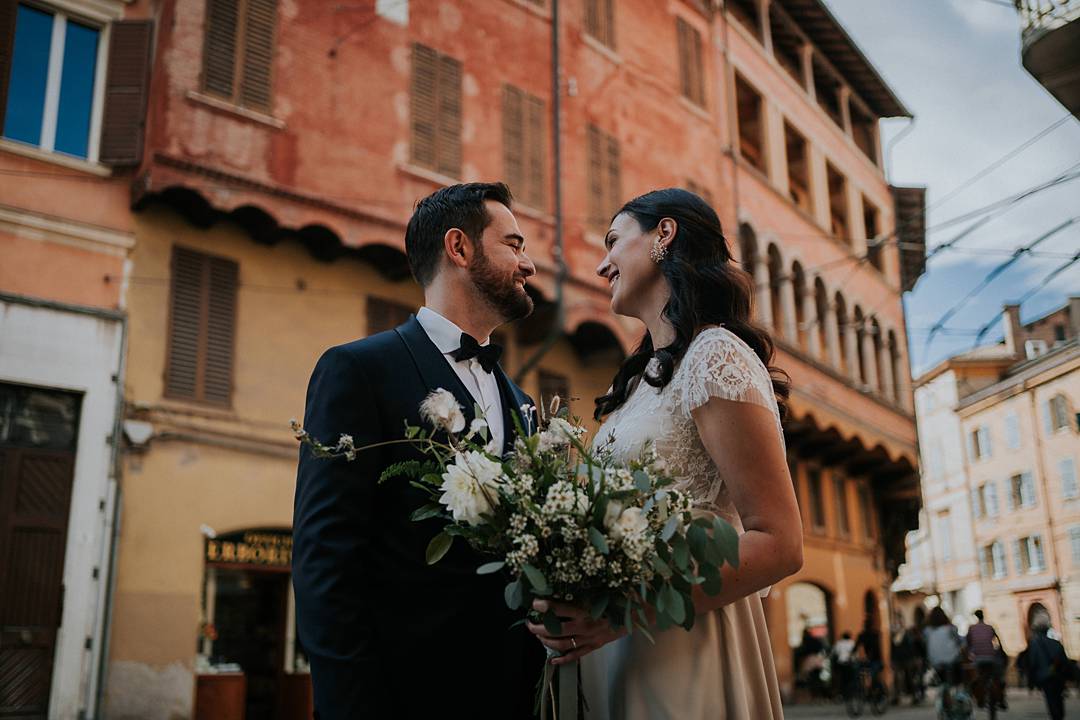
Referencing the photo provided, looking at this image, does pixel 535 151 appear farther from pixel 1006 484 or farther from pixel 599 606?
pixel 1006 484

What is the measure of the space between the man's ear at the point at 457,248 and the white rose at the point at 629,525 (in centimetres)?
121

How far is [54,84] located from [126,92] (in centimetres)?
80

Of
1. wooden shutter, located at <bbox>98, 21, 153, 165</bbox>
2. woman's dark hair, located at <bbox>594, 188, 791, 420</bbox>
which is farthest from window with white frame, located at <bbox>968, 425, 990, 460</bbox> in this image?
woman's dark hair, located at <bbox>594, 188, 791, 420</bbox>

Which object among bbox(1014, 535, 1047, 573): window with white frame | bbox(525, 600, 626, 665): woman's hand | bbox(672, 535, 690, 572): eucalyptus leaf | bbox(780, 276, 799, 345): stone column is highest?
bbox(780, 276, 799, 345): stone column

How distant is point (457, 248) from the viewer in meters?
3.11

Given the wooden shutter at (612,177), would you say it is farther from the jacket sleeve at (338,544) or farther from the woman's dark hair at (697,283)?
the jacket sleeve at (338,544)

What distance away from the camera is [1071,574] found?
4078cm

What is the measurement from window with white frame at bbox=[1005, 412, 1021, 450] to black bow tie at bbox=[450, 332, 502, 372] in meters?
46.5

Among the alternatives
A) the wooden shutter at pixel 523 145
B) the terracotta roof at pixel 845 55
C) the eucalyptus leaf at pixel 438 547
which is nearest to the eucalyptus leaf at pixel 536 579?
the eucalyptus leaf at pixel 438 547

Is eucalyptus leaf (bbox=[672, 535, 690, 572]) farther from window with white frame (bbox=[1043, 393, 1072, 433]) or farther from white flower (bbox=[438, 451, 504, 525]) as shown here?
window with white frame (bbox=[1043, 393, 1072, 433])

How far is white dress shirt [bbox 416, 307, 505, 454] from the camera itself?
291 cm

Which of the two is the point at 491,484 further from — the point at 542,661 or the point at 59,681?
the point at 59,681

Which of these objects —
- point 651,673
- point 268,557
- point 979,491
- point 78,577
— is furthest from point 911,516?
point 651,673

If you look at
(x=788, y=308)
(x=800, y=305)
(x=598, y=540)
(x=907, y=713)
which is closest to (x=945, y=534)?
(x=800, y=305)
